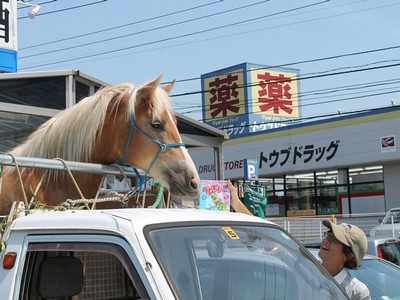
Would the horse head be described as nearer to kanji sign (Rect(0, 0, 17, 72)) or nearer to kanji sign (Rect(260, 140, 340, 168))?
kanji sign (Rect(0, 0, 17, 72))

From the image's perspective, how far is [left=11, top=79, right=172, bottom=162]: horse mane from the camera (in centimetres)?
407

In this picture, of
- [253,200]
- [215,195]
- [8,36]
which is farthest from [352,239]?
[8,36]

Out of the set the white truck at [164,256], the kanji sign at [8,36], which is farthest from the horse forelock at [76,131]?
the kanji sign at [8,36]

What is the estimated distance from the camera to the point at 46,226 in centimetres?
281

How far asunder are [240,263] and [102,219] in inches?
32.2

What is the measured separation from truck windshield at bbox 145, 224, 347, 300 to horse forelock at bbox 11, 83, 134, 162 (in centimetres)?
142

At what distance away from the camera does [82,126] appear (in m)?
4.12

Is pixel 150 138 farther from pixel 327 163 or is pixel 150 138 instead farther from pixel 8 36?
pixel 327 163

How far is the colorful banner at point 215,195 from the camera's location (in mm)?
7426

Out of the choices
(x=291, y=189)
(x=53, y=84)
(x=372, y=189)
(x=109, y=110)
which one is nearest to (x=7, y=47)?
(x=53, y=84)

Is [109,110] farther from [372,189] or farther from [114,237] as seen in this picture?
[372,189]

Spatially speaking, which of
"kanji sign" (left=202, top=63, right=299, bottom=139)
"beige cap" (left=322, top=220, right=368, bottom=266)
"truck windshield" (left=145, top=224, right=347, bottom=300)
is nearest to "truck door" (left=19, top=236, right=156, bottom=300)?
"truck windshield" (left=145, top=224, right=347, bottom=300)

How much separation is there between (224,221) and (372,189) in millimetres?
24821

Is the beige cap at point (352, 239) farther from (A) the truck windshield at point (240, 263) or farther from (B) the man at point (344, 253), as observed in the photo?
(A) the truck windshield at point (240, 263)
